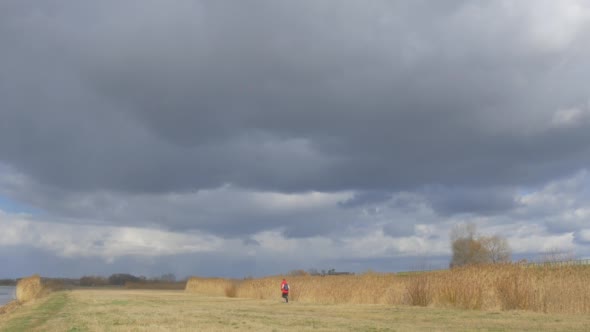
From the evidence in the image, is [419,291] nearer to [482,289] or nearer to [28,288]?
[482,289]

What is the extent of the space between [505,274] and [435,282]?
203 inches

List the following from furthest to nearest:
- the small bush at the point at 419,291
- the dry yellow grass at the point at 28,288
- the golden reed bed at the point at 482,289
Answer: the dry yellow grass at the point at 28,288, the small bush at the point at 419,291, the golden reed bed at the point at 482,289

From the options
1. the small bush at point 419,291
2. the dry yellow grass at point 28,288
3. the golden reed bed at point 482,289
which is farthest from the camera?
the dry yellow grass at point 28,288

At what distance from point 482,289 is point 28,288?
170ft

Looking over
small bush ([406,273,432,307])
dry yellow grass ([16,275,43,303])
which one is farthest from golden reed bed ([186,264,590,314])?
dry yellow grass ([16,275,43,303])

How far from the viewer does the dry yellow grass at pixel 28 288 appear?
64.2 meters

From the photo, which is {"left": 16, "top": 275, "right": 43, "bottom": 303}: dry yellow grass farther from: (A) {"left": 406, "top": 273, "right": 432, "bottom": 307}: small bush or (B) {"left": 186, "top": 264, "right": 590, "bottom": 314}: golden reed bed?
(A) {"left": 406, "top": 273, "right": 432, "bottom": 307}: small bush

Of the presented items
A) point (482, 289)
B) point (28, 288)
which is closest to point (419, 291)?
point (482, 289)

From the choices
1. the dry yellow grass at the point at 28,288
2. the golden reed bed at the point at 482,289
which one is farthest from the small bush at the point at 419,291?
the dry yellow grass at the point at 28,288

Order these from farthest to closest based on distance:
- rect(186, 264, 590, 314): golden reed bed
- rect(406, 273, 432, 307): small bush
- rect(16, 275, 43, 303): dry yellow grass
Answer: rect(16, 275, 43, 303): dry yellow grass, rect(406, 273, 432, 307): small bush, rect(186, 264, 590, 314): golden reed bed

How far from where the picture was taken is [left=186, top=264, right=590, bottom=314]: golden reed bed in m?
29.2

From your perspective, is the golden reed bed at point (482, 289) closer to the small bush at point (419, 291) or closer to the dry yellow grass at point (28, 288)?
the small bush at point (419, 291)

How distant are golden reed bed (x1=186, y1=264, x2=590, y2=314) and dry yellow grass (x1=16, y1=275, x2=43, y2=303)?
3561cm

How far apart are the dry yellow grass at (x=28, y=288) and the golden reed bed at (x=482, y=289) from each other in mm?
35612
